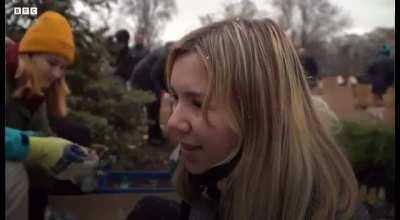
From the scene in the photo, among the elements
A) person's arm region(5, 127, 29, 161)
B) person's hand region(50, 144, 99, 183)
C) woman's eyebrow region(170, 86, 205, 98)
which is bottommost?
person's hand region(50, 144, 99, 183)

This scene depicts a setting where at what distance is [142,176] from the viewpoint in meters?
1.86

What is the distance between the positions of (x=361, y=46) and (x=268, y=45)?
81.3 inches

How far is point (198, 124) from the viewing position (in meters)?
0.94

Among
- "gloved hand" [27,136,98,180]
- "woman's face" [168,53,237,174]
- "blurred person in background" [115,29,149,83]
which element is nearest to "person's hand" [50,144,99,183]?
"gloved hand" [27,136,98,180]

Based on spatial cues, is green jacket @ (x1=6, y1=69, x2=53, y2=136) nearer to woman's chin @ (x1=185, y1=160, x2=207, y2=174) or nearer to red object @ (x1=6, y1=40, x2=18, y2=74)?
red object @ (x1=6, y1=40, x2=18, y2=74)

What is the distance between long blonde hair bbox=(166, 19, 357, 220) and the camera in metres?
0.95

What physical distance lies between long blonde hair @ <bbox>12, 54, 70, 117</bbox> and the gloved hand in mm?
183

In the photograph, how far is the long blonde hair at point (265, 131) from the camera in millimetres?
947

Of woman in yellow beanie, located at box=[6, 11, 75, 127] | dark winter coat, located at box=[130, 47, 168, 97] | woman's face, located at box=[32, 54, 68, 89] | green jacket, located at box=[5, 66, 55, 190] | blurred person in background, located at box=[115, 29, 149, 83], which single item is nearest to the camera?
green jacket, located at box=[5, 66, 55, 190]

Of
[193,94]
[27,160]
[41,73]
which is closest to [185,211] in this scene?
[193,94]

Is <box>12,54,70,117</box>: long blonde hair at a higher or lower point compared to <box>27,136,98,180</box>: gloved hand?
higher

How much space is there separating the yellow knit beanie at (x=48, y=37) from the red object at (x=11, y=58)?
5 cm
